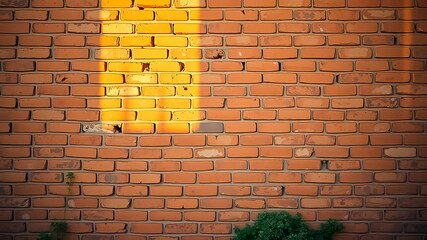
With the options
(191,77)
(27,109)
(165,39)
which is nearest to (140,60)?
(165,39)

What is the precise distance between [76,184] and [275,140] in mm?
1552

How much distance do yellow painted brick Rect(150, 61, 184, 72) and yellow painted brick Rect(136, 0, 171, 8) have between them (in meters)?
0.43

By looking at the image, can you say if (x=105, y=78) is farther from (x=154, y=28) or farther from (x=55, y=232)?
(x=55, y=232)

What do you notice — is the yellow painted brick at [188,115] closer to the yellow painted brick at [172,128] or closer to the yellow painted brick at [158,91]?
the yellow painted brick at [172,128]

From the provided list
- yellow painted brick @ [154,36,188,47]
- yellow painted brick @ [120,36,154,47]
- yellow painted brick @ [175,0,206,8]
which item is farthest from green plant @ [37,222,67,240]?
yellow painted brick @ [175,0,206,8]

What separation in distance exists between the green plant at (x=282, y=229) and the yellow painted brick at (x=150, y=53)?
141 centimetres

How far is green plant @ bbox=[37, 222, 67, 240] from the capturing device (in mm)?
2424

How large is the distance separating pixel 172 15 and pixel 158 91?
1.93 ft

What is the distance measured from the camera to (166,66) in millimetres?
2500

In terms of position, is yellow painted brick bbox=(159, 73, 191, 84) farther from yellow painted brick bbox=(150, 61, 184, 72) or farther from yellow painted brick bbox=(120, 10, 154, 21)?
yellow painted brick bbox=(120, 10, 154, 21)

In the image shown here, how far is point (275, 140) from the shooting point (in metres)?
2.50

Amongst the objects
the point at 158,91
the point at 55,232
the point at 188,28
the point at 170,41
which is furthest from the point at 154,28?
the point at 55,232

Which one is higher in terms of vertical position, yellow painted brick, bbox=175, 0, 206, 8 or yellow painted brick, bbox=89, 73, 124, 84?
yellow painted brick, bbox=175, 0, 206, 8

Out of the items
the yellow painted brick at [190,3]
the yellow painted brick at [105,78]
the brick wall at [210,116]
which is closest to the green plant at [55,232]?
the brick wall at [210,116]
